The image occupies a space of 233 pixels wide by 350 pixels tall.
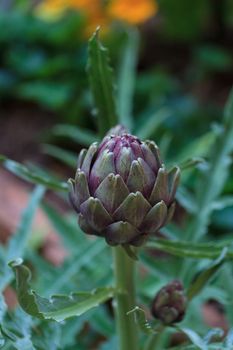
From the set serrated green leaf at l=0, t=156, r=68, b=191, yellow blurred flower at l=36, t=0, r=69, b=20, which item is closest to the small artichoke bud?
serrated green leaf at l=0, t=156, r=68, b=191

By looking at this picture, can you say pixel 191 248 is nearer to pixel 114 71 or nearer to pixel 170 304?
pixel 170 304

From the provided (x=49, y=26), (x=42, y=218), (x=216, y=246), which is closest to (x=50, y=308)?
(x=216, y=246)

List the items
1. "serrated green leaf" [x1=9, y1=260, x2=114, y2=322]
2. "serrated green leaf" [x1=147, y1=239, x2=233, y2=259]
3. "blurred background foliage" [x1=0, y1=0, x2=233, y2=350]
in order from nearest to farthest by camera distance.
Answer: "serrated green leaf" [x1=9, y1=260, x2=114, y2=322], "serrated green leaf" [x1=147, y1=239, x2=233, y2=259], "blurred background foliage" [x1=0, y1=0, x2=233, y2=350]

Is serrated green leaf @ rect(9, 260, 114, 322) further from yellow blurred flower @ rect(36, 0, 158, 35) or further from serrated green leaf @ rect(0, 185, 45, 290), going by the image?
yellow blurred flower @ rect(36, 0, 158, 35)

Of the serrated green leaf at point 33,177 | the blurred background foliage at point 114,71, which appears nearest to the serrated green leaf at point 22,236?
the serrated green leaf at point 33,177

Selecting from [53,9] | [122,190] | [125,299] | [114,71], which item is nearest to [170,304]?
[125,299]

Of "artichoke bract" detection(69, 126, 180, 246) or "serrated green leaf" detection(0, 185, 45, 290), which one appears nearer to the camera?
"artichoke bract" detection(69, 126, 180, 246)

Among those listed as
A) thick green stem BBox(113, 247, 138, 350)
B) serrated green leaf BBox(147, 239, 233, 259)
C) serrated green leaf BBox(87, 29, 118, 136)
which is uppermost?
serrated green leaf BBox(87, 29, 118, 136)
